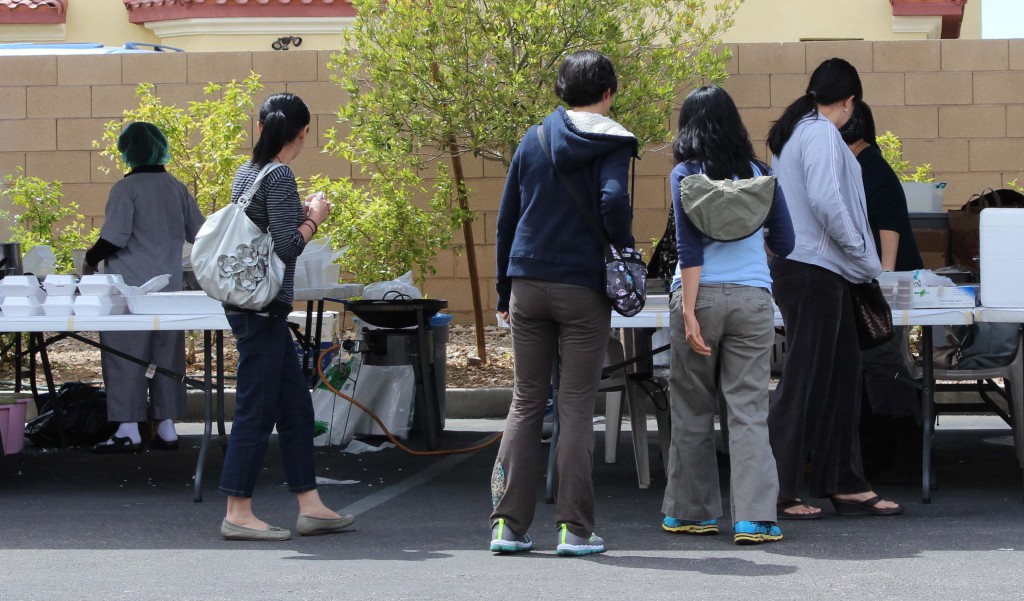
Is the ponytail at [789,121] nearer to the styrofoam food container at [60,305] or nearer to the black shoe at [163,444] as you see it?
the styrofoam food container at [60,305]

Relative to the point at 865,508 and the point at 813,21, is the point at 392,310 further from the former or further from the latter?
the point at 813,21

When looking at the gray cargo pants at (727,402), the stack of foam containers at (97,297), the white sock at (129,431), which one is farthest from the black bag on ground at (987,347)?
the white sock at (129,431)

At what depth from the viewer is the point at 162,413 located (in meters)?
7.54

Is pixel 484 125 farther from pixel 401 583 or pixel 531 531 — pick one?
pixel 401 583

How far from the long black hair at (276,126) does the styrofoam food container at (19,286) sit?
145 centimetres

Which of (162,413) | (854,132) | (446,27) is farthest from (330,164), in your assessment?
(854,132)

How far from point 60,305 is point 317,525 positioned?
5.38ft

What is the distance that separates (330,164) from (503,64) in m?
3.05

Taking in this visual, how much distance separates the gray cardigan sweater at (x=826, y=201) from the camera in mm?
5191

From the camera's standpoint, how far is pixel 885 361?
20.3 feet

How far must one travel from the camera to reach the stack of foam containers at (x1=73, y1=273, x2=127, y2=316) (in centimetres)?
593

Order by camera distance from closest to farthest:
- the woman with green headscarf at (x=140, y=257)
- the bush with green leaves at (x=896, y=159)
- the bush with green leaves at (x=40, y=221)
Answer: the woman with green headscarf at (x=140, y=257)
the bush with green leaves at (x=40, y=221)
the bush with green leaves at (x=896, y=159)

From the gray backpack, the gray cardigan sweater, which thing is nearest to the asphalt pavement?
the gray cardigan sweater

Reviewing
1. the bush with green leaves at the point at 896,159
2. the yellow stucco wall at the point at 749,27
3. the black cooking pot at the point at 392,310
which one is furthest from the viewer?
the yellow stucco wall at the point at 749,27
